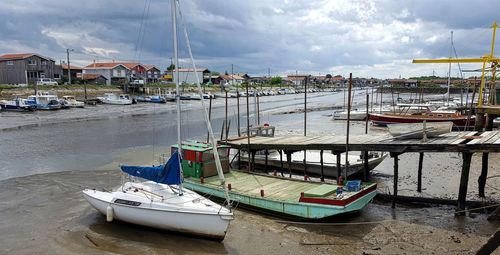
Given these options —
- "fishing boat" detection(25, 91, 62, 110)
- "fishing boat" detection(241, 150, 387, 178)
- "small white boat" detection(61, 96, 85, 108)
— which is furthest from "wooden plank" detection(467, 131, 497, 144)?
"small white boat" detection(61, 96, 85, 108)

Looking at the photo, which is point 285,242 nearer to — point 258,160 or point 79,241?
point 79,241

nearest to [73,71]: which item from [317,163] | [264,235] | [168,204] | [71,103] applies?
[71,103]

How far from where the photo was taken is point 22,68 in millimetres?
90812

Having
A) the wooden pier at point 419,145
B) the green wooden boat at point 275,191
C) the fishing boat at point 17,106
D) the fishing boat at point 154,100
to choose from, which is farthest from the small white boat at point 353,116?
the fishing boat at point 17,106

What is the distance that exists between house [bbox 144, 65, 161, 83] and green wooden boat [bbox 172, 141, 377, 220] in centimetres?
11841

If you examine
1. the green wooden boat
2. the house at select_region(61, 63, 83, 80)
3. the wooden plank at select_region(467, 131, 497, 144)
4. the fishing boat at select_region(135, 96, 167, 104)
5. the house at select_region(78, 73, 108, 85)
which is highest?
the house at select_region(61, 63, 83, 80)

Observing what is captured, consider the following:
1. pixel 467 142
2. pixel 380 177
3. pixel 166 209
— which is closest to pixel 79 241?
pixel 166 209

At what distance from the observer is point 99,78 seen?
11194 cm

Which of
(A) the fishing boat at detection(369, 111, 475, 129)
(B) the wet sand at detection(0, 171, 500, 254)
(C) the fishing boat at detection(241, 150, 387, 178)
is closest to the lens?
(B) the wet sand at detection(0, 171, 500, 254)

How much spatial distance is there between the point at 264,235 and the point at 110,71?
110m

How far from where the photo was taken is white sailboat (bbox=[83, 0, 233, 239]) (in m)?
14.7

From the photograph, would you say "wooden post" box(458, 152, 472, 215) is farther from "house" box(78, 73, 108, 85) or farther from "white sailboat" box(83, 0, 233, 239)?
"house" box(78, 73, 108, 85)

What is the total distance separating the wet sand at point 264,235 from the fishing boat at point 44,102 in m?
56.8

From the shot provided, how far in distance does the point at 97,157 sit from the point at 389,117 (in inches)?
1382
